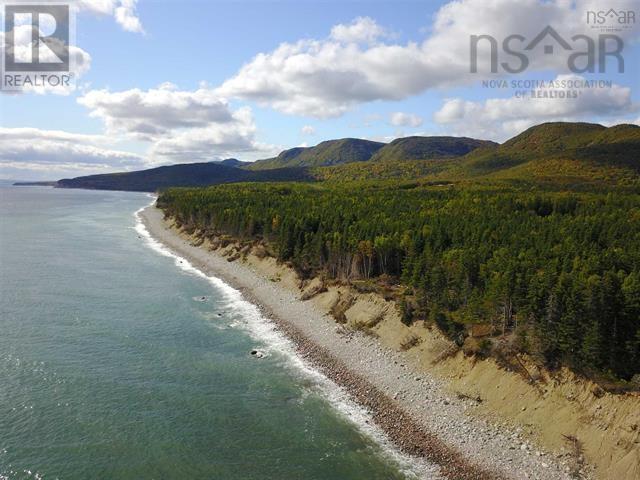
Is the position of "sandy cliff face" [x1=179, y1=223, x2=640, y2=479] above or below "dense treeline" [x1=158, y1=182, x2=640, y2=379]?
below

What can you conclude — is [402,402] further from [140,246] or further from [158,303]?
[140,246]

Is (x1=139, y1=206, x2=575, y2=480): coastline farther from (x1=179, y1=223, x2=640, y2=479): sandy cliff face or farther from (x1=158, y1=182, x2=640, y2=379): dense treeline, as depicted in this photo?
(x1=158, y1=182, x2=640, y2=379): dense treeline

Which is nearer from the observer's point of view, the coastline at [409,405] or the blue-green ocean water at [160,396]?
the blue-green ocean water at [160,396]

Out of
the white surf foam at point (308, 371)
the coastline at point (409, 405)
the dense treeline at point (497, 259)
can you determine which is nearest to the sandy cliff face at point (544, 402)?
the coastline at point (409, 405)

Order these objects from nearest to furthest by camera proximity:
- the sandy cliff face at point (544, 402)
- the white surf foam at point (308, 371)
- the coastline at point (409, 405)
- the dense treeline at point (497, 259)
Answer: the sandy cliff face at point (544, 402) < the coastline at point (409, 405) < the white surf foam at point (308, 371) < the dense treeline at point (497, 259)

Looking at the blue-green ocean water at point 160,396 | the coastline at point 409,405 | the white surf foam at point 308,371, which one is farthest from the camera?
the white surf foam at point 308,371

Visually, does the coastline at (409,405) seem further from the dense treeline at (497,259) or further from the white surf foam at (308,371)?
the dense treeline at (497,259)

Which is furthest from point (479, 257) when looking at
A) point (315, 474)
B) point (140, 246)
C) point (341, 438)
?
point (140, 246)

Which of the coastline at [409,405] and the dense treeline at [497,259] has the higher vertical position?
the dense treeline at [497,259]

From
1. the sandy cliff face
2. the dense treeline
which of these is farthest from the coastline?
the dense treeline
